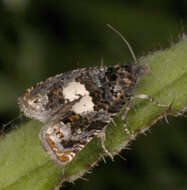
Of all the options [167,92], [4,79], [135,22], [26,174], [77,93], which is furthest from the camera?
[135,22]

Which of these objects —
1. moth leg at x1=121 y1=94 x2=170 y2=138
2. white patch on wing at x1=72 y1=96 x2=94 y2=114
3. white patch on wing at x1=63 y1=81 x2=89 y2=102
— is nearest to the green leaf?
moth leg at x1=121 y1=94 x2=170 y2=138

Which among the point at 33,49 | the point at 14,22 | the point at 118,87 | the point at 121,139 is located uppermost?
the point at 14,22

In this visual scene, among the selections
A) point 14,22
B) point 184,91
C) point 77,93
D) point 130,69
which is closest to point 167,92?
point 184,91

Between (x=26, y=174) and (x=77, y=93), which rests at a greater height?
(x=77, y=93)

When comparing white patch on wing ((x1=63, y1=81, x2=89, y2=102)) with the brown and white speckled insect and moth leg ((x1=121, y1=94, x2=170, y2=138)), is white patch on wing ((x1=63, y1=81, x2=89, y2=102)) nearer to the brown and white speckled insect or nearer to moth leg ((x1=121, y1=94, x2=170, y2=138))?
the brown and white speckled insect

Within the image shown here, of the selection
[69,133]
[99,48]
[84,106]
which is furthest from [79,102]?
[99,48]

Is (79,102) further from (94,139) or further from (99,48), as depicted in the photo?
(99,48)

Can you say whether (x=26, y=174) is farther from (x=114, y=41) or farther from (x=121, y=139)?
(x=114, y=41)
